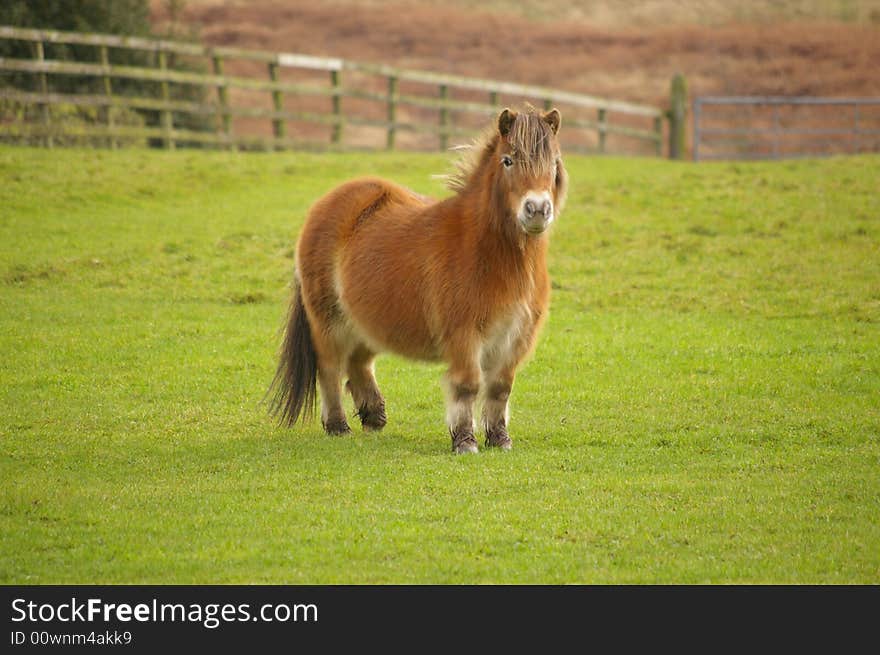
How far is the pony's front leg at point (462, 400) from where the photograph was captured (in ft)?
26.9

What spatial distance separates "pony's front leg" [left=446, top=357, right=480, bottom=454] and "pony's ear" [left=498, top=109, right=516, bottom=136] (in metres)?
1.61

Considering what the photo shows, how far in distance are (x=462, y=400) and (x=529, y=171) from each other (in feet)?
5.56

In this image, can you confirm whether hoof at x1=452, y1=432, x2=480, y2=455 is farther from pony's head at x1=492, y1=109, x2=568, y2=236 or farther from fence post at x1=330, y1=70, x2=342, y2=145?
fence post at x1=330, y1=70, x2=342, y2=145

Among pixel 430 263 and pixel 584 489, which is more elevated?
pixel 430 263

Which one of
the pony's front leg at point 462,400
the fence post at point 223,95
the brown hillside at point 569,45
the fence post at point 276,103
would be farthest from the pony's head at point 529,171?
the brown hillside at point 569,45

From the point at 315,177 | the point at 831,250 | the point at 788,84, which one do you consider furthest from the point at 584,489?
the point at 788,84

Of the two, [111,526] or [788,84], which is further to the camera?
[788,84]

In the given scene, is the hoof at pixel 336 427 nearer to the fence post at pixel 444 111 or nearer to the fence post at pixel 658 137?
the fence post at pixel 444 111

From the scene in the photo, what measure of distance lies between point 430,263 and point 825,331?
650cm

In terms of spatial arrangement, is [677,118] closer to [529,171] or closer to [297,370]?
[297,370]

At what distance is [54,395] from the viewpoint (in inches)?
409

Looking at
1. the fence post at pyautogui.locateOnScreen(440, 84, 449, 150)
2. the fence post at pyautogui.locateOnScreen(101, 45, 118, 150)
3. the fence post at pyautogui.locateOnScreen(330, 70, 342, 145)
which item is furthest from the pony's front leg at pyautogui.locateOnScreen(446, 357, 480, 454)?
the fence post at pyautogui.locateOnScreen(440, 84, 449, 150)

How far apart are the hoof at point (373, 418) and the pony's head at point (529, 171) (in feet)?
6.97
